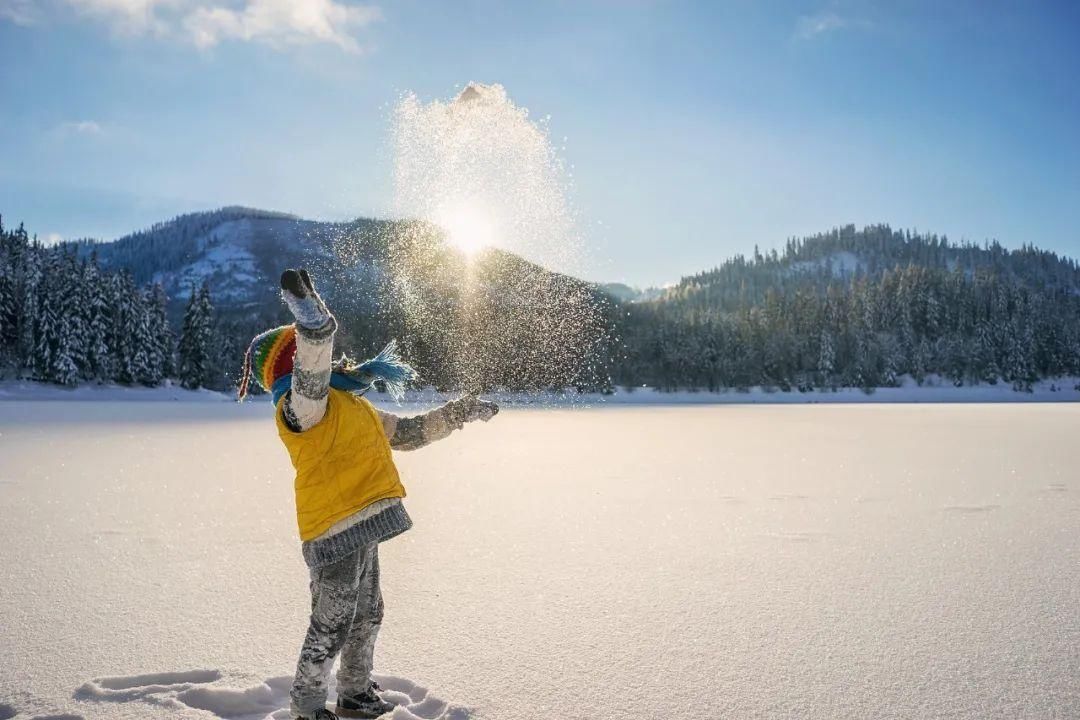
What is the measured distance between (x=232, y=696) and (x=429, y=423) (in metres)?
1.44

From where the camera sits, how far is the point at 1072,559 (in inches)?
203

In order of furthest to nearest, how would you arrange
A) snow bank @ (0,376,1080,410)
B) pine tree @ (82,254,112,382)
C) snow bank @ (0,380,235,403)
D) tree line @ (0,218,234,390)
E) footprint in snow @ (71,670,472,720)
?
pine tree @ (82,254,112,382), tree line @ (0,218,234,390), snow bank @ (0,376,1080,410), snow bank @ (0,380,235,403), footprint in snow @ (71,670,472,720)

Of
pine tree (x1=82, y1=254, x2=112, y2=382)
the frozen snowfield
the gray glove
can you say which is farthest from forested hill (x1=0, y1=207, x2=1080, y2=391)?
the gray glove

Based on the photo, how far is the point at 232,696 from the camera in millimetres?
2906

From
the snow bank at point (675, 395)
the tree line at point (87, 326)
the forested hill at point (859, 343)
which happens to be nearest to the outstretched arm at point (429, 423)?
the snow bank at point (675, 395)

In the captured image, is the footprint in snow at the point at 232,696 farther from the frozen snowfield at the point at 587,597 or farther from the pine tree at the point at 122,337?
the pine tree at the point at 122,337

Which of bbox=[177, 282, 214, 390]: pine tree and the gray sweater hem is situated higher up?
bbox=[177, 282, 214, 390]: pine tree

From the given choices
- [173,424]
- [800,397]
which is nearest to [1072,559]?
[173,424]

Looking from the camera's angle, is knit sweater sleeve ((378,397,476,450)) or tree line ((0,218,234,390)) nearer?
knit sweater sleeve ((378,397,476,450))

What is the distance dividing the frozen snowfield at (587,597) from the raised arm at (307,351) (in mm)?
1320

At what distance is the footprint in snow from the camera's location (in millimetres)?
2797

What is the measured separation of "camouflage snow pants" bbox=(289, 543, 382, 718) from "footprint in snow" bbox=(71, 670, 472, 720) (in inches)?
7.5

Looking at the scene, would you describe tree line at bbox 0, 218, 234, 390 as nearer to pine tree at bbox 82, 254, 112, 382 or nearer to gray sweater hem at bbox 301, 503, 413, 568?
pine tree at bbox 82, 254, 112, 382

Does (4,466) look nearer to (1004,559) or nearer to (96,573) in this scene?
(96,573)
